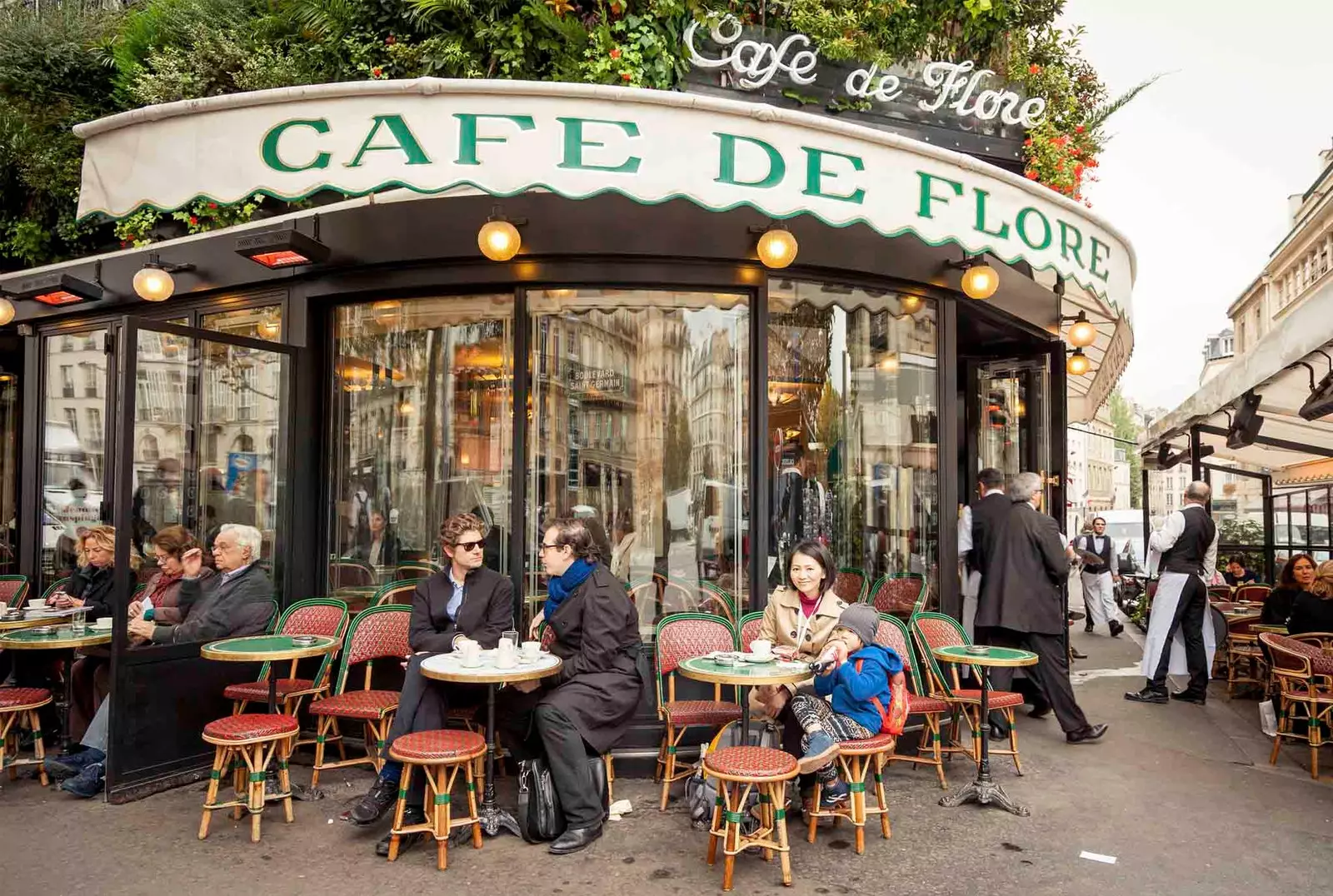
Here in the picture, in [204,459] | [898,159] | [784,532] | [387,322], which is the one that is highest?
[898,159]

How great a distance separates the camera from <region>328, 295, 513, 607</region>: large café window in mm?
6809

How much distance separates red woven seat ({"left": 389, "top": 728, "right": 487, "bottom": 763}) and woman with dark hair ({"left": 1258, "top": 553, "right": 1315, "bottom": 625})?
750 centimetres

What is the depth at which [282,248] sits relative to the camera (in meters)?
6.42

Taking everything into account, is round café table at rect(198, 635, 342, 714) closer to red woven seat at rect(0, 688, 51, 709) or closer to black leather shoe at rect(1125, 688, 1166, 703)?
red woven seat at rect(0, 688, 51, 709)

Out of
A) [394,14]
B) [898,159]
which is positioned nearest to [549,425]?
[898,159]

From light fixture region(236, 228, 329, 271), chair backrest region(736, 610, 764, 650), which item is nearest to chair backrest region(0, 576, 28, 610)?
light fixture region(236, 228, 329, 271)

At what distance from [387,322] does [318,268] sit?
0.62 m

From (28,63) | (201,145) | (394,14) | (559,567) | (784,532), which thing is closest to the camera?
(201,145)

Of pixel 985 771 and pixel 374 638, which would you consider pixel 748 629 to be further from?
pixel 374 638

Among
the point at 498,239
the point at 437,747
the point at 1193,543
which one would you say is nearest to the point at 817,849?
the point at 437,747

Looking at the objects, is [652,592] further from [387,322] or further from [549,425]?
[387,322]

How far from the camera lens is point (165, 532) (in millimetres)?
6410

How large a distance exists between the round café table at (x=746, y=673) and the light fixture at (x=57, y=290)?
6.65 m

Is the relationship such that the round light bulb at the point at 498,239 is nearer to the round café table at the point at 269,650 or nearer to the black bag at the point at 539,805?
the round café table at the point at 269,650
